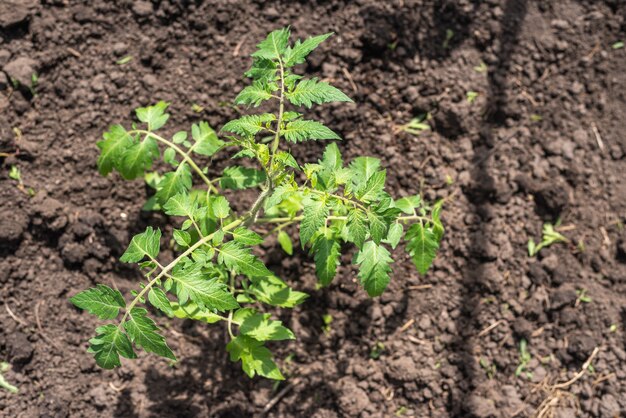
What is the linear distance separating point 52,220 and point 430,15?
2.51 meters

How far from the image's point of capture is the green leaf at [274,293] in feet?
9.53

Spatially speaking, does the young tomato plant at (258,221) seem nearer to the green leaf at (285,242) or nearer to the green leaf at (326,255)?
the green leaf at (326,255)

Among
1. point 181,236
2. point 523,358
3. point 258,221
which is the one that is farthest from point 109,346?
point 523,358

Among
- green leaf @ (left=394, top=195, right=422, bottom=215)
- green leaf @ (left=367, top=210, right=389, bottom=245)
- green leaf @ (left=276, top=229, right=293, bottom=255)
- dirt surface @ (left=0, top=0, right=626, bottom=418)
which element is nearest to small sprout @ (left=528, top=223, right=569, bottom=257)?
dirt surface @ (left=0, top=0, right=626, bottom=418)

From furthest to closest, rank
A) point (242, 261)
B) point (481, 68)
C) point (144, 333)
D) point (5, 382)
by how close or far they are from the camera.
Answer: point (481, 68)
point (5, 382)
point (242, 261)
point (144, 333)

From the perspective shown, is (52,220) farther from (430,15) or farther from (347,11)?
(430,15)

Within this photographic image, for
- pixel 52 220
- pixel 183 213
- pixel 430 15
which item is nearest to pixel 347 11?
pixel 430 15

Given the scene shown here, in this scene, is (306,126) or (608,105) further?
(608,105)

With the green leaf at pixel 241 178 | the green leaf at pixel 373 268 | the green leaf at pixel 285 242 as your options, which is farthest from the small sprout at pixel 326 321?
the green leaf at pixel 241 178

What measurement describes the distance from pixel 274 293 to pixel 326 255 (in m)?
0.46

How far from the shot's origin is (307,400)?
3.31 metres

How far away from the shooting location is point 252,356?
9.16ft

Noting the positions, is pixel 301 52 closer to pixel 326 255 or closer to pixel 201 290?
pixel 326 255

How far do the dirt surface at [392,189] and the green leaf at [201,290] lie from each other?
1.07m
